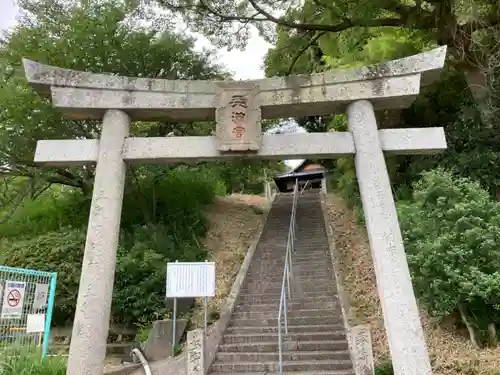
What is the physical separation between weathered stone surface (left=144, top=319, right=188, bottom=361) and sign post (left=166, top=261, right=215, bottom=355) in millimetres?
1004

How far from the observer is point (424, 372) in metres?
4.98

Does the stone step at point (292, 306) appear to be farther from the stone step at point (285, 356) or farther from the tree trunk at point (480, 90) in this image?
the tree trunk at point (480, 90)

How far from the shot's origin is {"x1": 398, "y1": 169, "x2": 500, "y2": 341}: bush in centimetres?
612

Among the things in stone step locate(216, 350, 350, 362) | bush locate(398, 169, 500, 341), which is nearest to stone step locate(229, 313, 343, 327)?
stone step locate(216, 350, 350, 362)

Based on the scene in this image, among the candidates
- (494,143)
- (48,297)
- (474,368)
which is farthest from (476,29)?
(48,297)

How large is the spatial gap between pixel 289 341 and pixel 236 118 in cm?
379

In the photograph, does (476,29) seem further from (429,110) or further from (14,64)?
(14,64)

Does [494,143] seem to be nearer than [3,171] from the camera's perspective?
Yes

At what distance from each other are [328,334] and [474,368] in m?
2.23

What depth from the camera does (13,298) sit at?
19.9 feet

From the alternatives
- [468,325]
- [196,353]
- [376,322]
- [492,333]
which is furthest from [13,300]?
→ [492,333]

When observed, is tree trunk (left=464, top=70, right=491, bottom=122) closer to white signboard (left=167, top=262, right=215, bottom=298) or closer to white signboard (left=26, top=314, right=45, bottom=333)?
white signboard (left=167, top=262, right=215, bottom=298)

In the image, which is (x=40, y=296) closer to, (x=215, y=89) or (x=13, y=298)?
(x=13, y=298)

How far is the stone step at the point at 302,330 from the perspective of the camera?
7326mm
